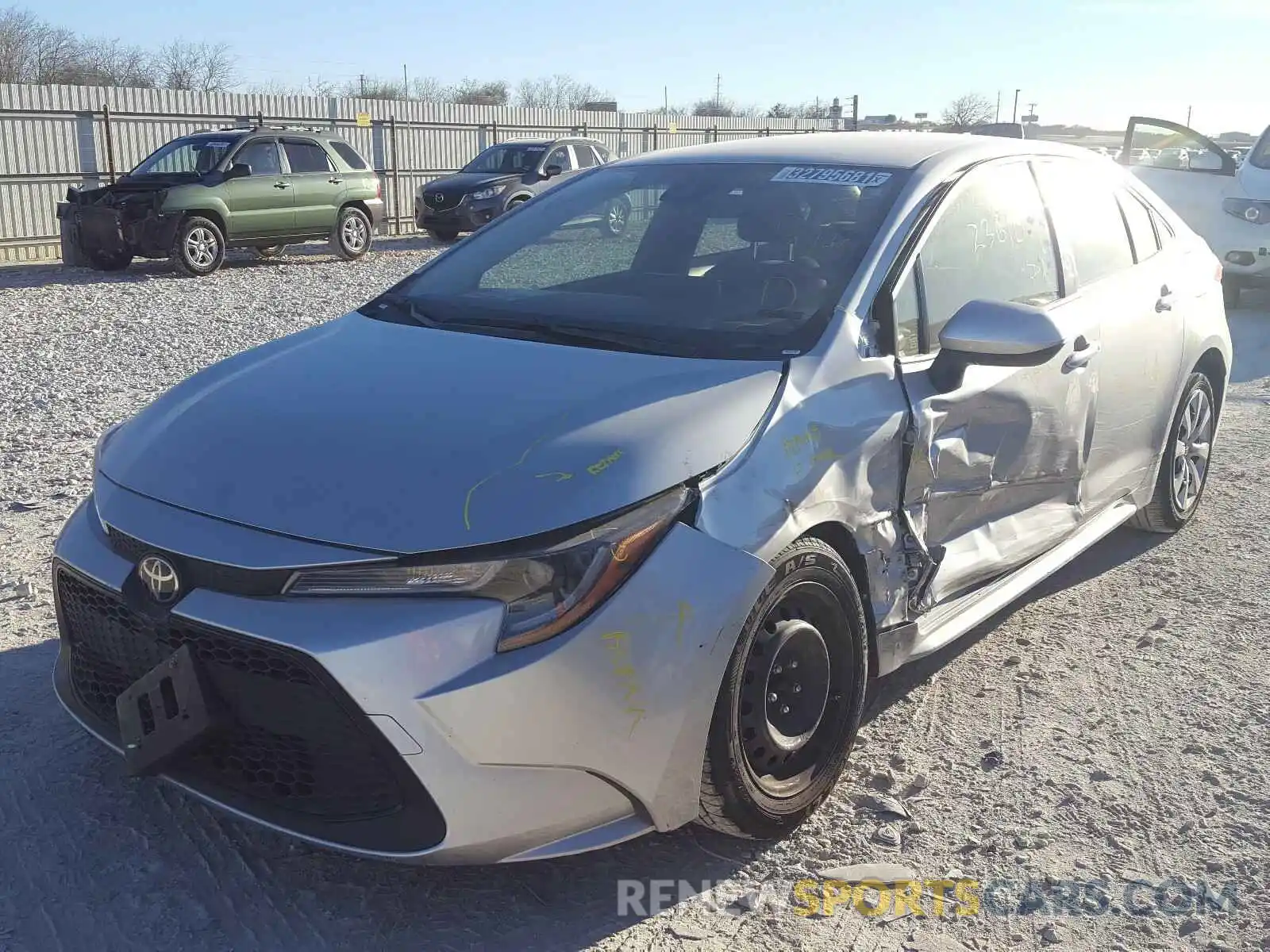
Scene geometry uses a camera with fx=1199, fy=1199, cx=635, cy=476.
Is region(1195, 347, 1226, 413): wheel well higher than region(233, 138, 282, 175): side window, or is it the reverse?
region(233, 138, 282, 175): side window

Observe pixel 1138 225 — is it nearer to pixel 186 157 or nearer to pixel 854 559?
pixel 854 559

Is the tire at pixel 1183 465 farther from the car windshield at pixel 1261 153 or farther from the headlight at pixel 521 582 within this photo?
the car windshield at pixel 1261 153

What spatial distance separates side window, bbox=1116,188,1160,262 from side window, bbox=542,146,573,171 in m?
16.0

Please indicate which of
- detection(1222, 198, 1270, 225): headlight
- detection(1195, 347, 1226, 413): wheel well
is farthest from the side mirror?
detection(1222, 198, 1270, 225): headlight

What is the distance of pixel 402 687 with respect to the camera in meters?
2.22

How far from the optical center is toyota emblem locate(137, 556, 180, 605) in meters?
2.43

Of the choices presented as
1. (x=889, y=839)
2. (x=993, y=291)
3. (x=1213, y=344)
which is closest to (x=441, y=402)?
(x=889, y=839)

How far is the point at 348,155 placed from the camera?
17328mm

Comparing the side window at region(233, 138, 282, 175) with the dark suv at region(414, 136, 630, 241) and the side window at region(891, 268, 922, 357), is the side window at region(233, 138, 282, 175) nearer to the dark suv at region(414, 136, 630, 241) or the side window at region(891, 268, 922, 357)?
the dark suv at region(414, 136, 630, 241)

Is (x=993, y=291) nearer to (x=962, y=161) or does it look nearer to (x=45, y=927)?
(x=962, y=161)

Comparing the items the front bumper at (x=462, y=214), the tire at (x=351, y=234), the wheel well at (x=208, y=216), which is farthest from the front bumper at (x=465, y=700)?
the front bumper at (x=462, y=214)

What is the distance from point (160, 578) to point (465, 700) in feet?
2.37

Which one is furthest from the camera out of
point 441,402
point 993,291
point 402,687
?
point 993,291

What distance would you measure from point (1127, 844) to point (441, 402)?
1.96 m
